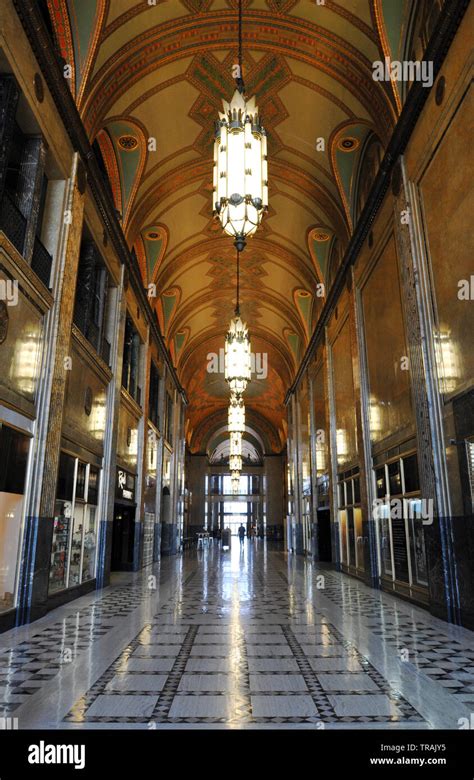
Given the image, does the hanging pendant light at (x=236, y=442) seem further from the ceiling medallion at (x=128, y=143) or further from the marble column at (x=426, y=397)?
the marble column at (x=426, y=397)

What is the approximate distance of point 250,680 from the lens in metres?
3.32

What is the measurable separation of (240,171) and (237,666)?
4.21 m

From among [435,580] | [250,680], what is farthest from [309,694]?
[435,580]

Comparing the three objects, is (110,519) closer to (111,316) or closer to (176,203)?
(111,316)

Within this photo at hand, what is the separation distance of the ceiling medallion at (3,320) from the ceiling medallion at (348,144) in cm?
721

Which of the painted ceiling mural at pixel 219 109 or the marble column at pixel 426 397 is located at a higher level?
the painted ceiling mural at pixel 219 109

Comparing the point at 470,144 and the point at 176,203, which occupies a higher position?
the point at 176,203

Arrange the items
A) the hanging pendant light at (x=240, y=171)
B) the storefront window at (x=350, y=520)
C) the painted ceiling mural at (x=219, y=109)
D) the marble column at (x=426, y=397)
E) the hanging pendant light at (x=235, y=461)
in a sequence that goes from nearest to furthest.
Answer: the hanging pendant light at (x=240, y=171), the marble column at (x=426, y=397), the painted ceiling mural at (x=219, y=109), the storefront window at (x=350, y=520), the hanging pendant light at (x=235, y=461)

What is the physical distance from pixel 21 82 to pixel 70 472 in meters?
4.74

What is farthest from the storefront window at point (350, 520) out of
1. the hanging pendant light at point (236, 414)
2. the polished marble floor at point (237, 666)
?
the hanging pendant light at point (236, 414)

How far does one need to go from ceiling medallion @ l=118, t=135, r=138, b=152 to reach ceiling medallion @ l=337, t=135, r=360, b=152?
12.5 feet

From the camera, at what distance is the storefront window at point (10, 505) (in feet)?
16.9

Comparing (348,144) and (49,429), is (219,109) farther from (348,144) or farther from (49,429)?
(49,429)

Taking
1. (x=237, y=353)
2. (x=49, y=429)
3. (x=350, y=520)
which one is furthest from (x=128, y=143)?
(x=350, y=520)
